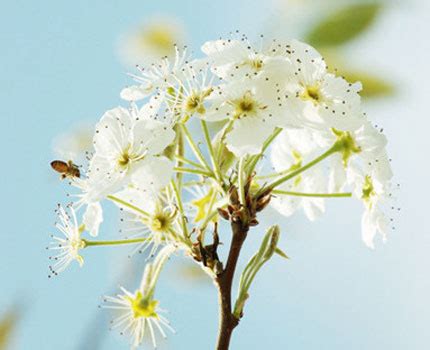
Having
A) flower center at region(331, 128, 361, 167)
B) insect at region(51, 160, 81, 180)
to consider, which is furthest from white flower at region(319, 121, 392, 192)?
insect at region(51, 160, 81, 180)

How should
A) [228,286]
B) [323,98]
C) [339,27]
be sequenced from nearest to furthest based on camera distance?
[228,286] < [323,98] < [339,27]

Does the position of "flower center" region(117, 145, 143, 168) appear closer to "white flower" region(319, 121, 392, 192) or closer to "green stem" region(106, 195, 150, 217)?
"green stem" region(106, 195, 150, 217)

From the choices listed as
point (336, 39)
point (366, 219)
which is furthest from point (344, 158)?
point (336, 39)

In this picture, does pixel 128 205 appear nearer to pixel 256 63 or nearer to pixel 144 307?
pixel 144 307

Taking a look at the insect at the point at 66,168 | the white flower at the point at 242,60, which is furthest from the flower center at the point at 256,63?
the insect at the point at 66,168

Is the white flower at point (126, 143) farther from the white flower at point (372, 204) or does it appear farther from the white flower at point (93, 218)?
the white flower at point (372, 204)

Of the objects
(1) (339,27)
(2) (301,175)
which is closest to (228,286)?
(2) (301,175)
